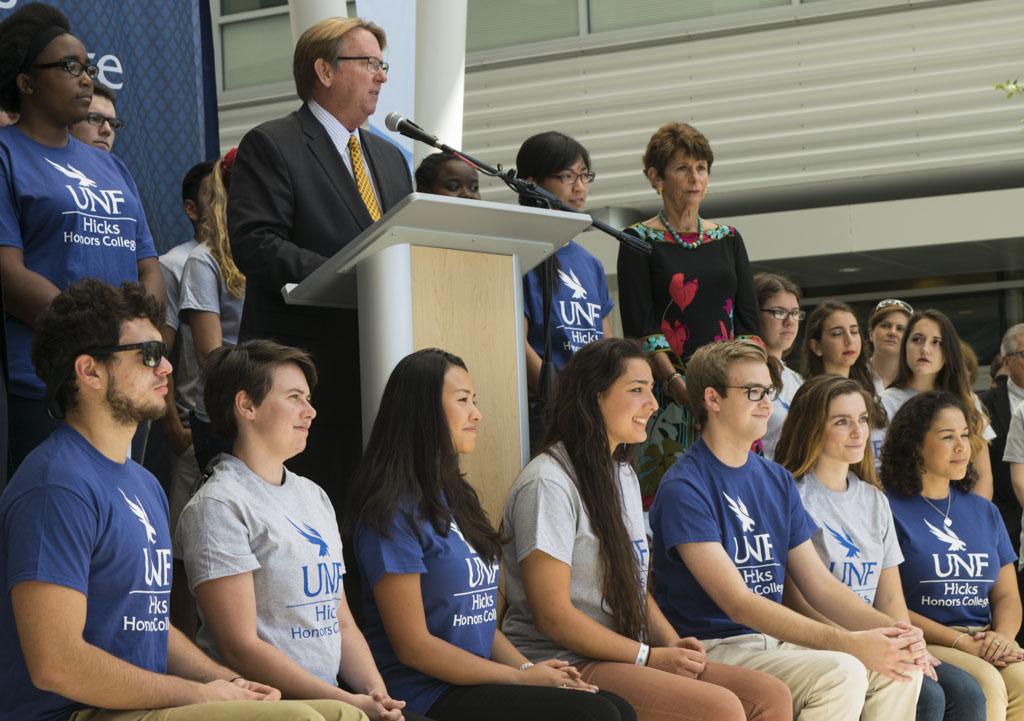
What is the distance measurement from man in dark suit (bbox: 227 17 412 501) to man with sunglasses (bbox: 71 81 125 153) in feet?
3.65

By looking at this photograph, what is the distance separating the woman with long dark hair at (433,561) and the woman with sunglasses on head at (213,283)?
1492 mm

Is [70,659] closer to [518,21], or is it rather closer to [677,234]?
[677,234]

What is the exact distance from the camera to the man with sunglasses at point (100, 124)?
15.7 feet

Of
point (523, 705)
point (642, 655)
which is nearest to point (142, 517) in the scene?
point (523, 705)

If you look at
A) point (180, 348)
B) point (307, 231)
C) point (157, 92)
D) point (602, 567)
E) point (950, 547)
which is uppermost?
point (157, 92)

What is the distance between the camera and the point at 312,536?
3.34 metres

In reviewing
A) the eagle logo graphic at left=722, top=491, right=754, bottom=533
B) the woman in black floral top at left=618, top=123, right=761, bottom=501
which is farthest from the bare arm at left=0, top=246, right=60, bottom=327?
the woman in black floral top at left=618, top=123, right=761, bottom=501

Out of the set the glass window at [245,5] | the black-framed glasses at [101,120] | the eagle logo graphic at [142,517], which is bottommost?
the eagle logo graphic at [142,517]

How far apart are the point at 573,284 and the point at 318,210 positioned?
1.12 metres

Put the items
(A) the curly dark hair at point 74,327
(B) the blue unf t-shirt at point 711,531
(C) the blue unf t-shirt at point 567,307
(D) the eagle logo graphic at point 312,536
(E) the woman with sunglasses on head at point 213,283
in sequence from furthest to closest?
(E) the woman with sunglasses on head at point 213,283 → (C) the blue unf t-shirt at point 567,307 → (B) the blue unf t-shirt at point 711,531 → (D) the eagle logo graphic at point 312,536 → (A) the curly dark hair at point 74,327

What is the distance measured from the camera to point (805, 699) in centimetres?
398

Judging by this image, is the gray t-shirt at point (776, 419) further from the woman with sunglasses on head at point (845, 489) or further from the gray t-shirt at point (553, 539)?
the gray t-shirt at point (553, 539)

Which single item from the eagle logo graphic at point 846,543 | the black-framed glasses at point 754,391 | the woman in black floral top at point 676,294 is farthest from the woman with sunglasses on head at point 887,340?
the black-framed glasses at point 754,391

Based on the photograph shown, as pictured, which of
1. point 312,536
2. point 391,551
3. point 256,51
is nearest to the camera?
point 312,536
